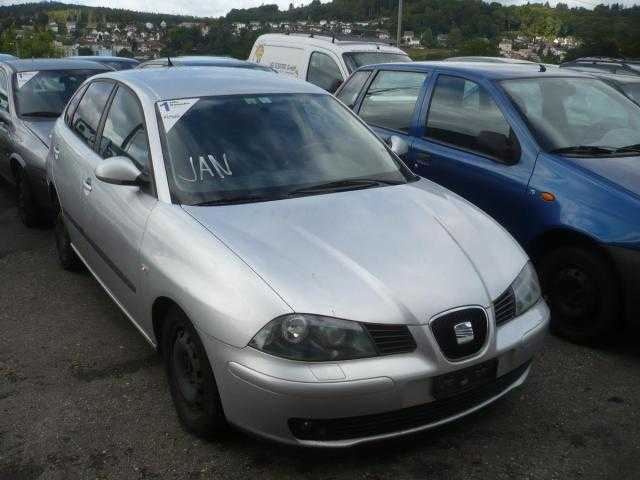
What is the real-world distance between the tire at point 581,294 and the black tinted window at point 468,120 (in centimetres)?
81

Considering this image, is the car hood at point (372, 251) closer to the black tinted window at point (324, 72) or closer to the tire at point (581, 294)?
the tire at point (581, 294)

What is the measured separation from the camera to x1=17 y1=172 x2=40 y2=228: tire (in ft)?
20.1

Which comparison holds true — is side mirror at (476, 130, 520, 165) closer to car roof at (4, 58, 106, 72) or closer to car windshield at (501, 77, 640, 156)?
car windshield at (501, 77, 640, 156)

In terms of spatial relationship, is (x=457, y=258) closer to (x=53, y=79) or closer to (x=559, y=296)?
(x=559, y=296)

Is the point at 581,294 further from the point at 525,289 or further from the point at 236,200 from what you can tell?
the point at 236,200

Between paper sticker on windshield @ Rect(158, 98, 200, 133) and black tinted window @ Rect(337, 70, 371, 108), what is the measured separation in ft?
8.93

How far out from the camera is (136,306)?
133 inches

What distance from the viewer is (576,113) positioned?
4598 mm

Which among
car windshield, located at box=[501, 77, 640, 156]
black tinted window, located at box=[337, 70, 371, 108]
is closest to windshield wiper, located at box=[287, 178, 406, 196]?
car windshield, located at box=[501, 77, 640, 156]

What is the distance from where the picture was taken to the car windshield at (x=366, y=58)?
32.9ft

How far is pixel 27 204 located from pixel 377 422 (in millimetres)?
4840

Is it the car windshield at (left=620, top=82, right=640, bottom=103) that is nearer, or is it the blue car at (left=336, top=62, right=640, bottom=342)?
the blue car at (left=336, top=62, right=640, bottom=342)

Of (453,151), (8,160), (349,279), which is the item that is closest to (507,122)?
(453,151)

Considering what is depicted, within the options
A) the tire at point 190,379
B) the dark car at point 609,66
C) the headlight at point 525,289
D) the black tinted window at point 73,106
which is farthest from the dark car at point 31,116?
the dark car at point 609,66
